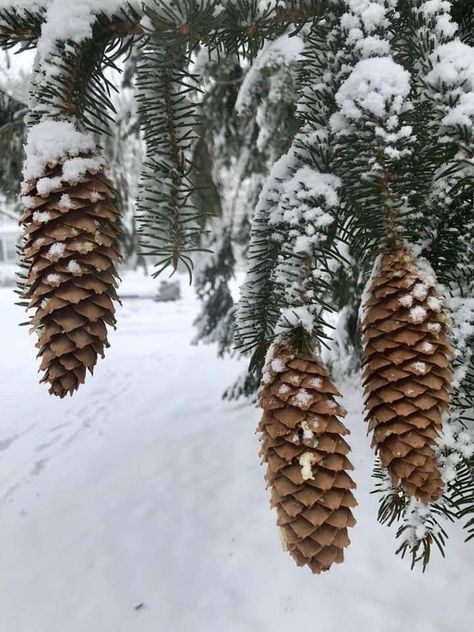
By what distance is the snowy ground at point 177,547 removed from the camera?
7.46 ft

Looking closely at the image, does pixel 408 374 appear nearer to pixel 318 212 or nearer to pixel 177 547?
pixel 318 212

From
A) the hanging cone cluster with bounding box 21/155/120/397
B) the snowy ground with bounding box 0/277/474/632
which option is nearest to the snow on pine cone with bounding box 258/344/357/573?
the hanging cone cluster with bounding box 21/155/120/397

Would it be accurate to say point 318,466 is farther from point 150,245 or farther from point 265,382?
point 150,245

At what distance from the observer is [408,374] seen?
625 mm

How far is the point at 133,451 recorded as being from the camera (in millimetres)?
4262

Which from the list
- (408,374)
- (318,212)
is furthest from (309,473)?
(318,212)

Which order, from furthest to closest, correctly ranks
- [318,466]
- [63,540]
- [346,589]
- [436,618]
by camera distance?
[63,540] → [346,589] → [436,618] → [318,466]

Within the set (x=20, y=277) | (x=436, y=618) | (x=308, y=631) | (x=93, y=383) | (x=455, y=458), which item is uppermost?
(x=20, y=277)

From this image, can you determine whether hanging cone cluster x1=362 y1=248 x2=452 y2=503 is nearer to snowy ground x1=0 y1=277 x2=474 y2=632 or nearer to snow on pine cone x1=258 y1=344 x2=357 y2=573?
snow on pine cone x1=258 y1=344 x2=357 y2=573

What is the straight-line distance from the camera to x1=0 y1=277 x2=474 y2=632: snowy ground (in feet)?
7.46

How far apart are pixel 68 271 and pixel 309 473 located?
37 cm

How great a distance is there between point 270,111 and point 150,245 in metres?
2.21

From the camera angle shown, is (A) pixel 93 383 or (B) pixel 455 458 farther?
(A) pixel 93 383

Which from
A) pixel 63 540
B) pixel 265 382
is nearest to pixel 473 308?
pixel 265 382
